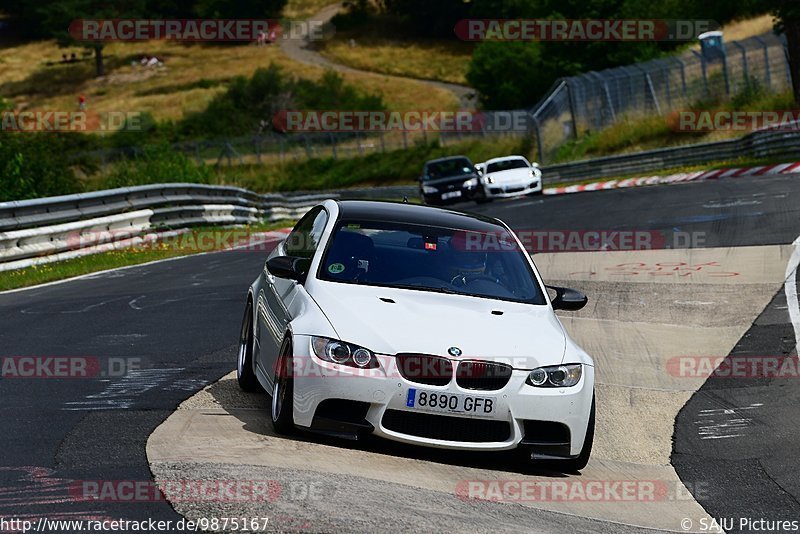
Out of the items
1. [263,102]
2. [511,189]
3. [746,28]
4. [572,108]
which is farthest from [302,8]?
[511,189]

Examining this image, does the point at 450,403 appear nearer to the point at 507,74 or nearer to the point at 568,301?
the point at 568,301

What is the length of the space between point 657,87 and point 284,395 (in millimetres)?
42293

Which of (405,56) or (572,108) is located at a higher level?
(572,108)

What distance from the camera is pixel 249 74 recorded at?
108500 millimetres

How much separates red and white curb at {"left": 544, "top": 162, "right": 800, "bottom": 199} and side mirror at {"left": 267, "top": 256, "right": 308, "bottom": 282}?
81.0 feet

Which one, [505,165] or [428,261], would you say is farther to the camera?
[505,165]

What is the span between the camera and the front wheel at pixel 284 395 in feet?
24.8

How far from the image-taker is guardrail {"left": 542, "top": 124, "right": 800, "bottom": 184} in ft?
119

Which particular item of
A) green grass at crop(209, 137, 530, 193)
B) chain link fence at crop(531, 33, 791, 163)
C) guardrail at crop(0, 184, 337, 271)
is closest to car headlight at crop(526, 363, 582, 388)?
guardrail at crop(0, 184, 337, 271)

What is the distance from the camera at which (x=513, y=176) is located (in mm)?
36094

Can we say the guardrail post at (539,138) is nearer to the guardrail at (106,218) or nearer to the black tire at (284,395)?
the guardrail at (106,218)

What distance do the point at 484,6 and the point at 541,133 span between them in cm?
6273

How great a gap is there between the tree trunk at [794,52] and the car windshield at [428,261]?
32.7m

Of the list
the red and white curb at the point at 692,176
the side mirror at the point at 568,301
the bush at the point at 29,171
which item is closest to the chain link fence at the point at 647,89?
the red and white curb at the point at 692,176
